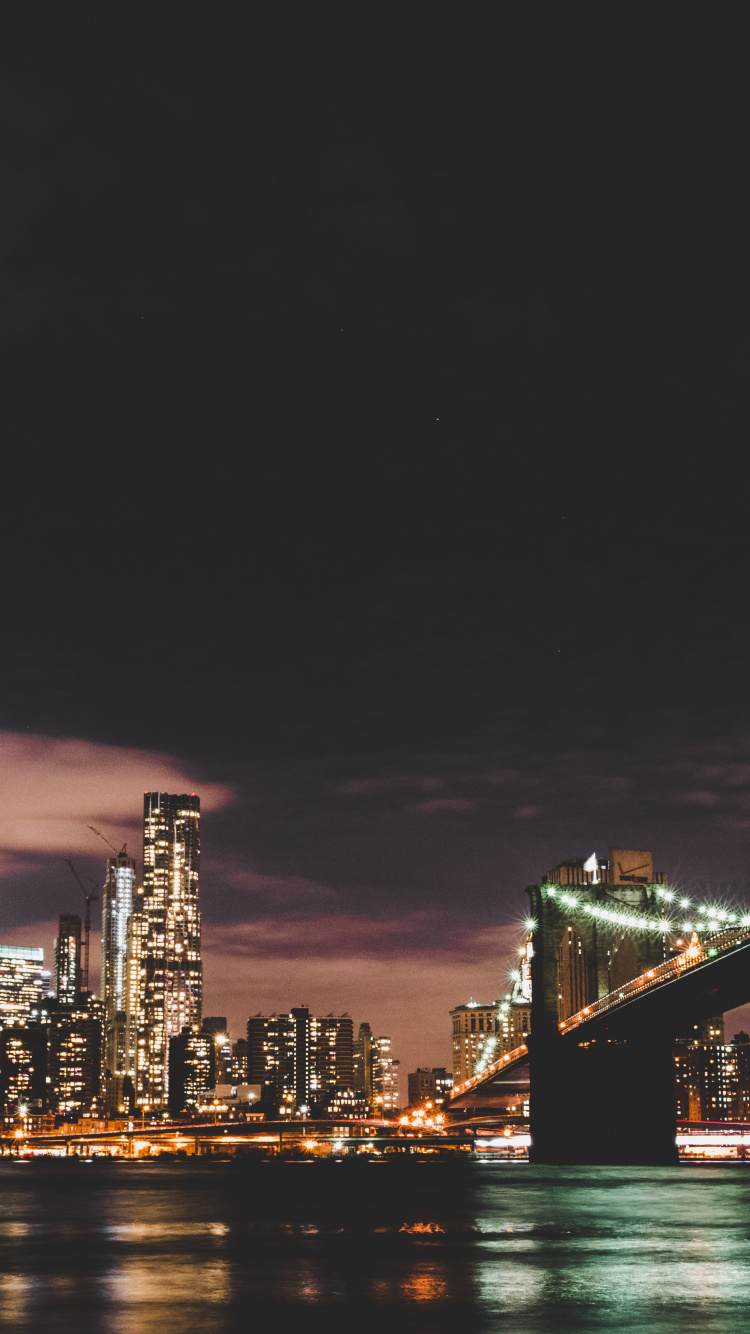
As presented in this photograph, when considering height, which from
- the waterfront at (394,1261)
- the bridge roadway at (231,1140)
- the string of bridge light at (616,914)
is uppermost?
the string of bridge light at (616,914)

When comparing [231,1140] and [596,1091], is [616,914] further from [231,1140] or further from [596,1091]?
[231,1140]

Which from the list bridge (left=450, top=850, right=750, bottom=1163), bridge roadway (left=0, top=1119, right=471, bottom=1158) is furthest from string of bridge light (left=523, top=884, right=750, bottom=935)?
bridge roadway (left=0, top=1119, right=471, bottom=1158)

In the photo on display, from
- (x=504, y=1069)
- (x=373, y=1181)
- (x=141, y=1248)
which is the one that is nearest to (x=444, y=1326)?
(x=141, y=1248)

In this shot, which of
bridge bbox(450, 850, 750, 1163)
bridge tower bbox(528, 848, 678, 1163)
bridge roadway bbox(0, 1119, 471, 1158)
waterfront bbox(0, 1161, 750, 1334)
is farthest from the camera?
bridge roadway bbox(0, 1119, 471, 1158)

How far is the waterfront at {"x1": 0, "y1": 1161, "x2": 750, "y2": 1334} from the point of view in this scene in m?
20.6

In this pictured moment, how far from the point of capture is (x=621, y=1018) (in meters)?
70.4

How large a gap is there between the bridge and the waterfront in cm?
927

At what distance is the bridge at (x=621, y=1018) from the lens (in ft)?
217

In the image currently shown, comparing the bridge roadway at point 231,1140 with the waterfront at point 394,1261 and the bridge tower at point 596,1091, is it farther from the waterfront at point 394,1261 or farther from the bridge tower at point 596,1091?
the waterfront at point 394,1261

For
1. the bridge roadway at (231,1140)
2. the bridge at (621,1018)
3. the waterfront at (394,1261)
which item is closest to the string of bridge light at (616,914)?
the bridge at (621,1018)

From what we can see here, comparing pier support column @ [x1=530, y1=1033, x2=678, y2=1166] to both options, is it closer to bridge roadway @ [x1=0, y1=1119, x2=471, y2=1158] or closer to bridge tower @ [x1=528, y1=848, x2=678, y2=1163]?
bridge tower @ [x1=528, y1=848, x2=678, y2=1163]

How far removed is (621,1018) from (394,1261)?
139ft

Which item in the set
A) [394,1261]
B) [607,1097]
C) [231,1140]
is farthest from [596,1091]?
[231,1140]

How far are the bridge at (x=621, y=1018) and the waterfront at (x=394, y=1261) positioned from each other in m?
9.27
